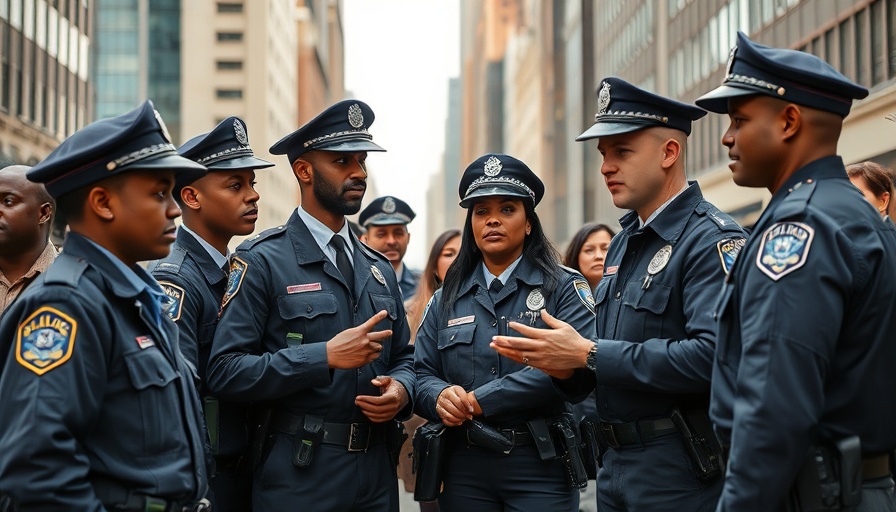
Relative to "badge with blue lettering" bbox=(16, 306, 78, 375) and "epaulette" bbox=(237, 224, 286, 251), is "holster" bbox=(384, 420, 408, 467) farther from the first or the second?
"badge with blue lettering" bbox=(16, 306, 78, 375)

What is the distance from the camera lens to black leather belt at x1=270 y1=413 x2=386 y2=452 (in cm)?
509

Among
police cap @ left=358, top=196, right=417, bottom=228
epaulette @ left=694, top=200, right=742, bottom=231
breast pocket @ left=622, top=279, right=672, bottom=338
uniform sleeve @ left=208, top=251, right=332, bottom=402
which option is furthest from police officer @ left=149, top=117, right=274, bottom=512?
police cap @ left=358, top=196, right=417, bottom=228

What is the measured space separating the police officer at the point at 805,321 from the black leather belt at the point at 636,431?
1.06 metres

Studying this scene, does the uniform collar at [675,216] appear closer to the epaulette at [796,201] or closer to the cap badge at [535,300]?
the cap badge at [535,300]

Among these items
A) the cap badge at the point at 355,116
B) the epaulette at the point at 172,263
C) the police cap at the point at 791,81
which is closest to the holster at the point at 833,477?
the police cap at the point at 791,81

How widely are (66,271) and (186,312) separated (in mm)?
1914

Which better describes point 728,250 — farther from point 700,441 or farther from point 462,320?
point 462,320

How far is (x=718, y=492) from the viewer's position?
4.42m

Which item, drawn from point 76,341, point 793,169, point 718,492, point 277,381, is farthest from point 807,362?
point 277,381

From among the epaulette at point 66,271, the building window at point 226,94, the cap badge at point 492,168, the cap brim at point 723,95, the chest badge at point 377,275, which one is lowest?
the chest badge at point 377,275

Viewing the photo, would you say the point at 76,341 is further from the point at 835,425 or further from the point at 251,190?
the point at 251,190

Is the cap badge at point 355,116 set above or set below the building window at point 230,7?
below

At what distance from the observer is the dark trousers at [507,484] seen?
511 centimetres

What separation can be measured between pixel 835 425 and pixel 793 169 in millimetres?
880
